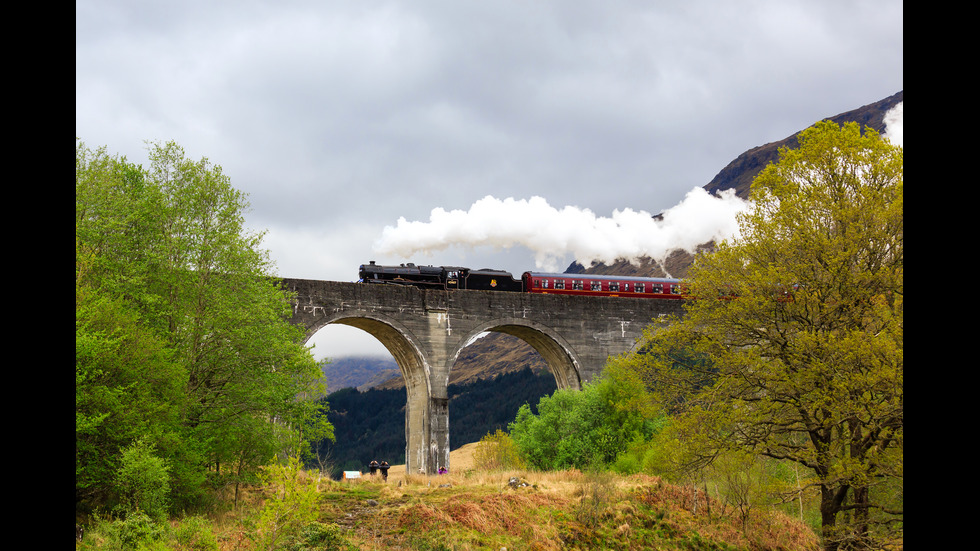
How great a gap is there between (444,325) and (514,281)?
16.5 feet

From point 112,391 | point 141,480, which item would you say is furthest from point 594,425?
point 112,391

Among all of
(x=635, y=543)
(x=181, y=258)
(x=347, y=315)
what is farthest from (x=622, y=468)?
(x=181, y=258)

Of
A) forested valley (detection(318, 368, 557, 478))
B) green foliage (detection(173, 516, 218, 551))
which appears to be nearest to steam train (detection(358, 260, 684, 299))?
green foliage (detection(173, 516, 218, 551))

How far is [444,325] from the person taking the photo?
30.2 m

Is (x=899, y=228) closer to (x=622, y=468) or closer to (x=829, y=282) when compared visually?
(x=829, y=282)

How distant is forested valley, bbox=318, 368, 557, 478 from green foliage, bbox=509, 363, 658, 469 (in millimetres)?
59818

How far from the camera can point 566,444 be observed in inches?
1067

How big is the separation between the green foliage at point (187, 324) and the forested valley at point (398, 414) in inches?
2800

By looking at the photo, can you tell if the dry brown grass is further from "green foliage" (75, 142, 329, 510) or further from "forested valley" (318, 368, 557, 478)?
"forested valley" (318, 368, 557, 478)

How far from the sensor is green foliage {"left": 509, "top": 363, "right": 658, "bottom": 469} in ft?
86.3

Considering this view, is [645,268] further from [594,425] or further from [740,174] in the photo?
[594,425]

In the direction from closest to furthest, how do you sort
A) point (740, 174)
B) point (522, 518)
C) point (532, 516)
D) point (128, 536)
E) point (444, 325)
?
point (128, 536) < point (522, 518) < point (532, 516) < point (444, 325) < point (740, 174)

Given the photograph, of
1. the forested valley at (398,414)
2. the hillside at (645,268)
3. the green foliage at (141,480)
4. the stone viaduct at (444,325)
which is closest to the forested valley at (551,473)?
the green foliage at (141,480)

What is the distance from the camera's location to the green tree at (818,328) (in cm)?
1191
